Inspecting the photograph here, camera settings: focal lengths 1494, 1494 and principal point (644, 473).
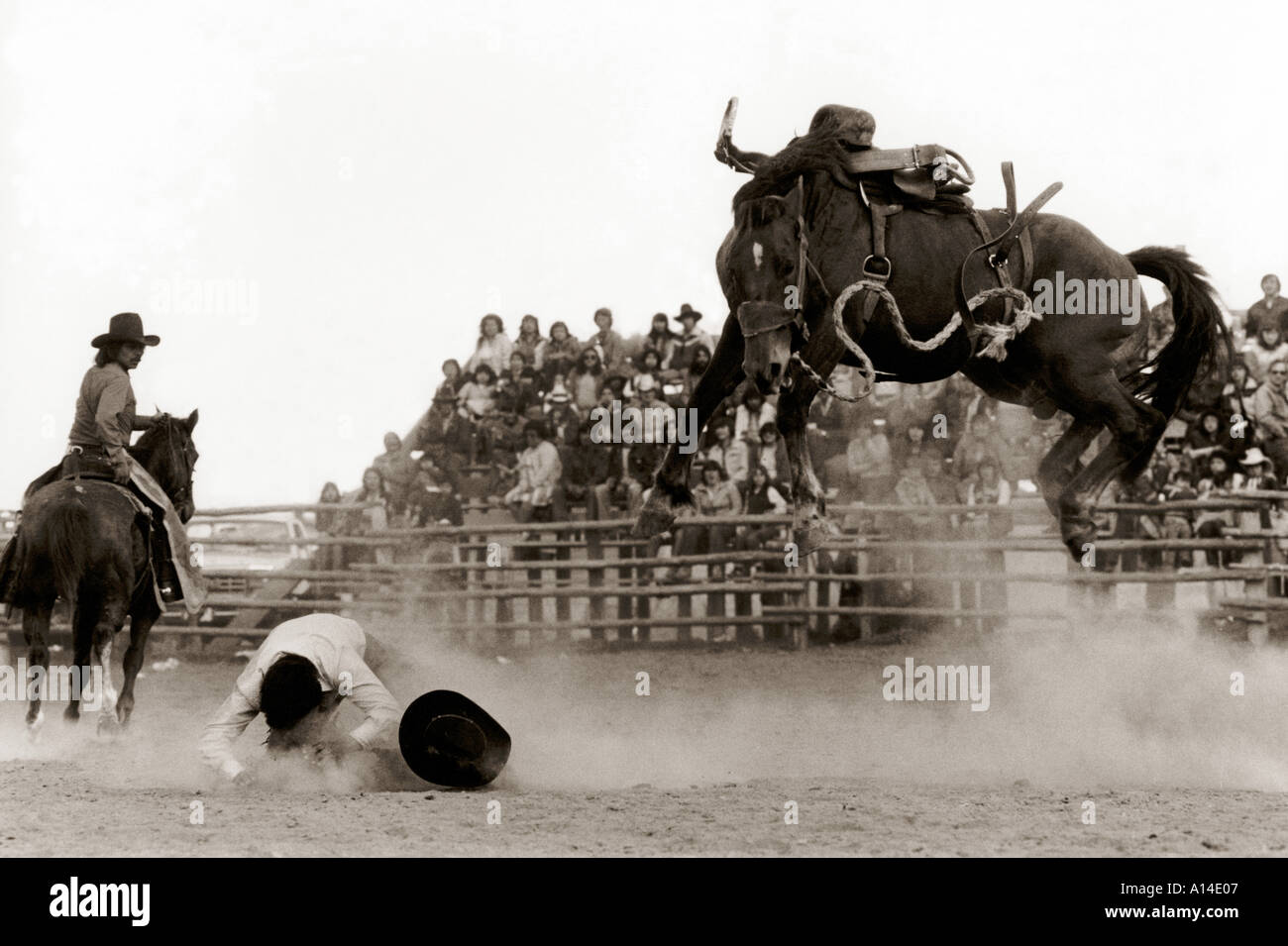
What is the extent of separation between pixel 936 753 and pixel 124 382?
5.52 metres

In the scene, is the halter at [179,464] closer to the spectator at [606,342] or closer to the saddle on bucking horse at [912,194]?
the saddle on bucking horse at [912,194]

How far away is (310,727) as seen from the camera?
741cm

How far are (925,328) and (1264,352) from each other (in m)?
7.57

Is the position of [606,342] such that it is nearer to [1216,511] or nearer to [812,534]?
[1216,511]

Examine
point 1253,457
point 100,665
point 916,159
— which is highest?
point 916,159

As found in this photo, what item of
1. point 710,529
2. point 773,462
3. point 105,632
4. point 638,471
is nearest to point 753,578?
point 710,529

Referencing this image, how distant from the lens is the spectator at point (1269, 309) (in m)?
13.5

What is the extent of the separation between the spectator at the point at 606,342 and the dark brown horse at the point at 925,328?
7.26 m

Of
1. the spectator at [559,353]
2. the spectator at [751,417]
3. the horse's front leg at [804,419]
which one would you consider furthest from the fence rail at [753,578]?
the horse's front leg at [804,419]

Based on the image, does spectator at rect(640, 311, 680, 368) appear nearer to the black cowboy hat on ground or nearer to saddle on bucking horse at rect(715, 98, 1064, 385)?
the black cowboy hat on ground

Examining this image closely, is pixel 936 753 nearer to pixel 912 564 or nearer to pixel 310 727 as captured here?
pixel 310 727

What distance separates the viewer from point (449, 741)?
7352mm
